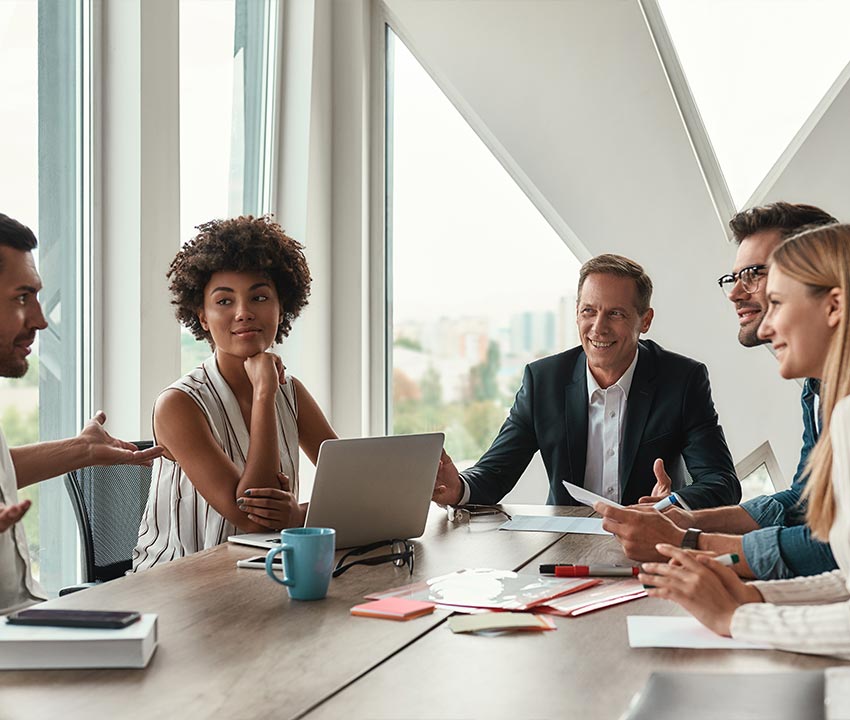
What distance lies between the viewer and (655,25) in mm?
4168

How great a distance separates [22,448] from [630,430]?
5.42 feet

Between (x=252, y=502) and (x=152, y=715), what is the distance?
1.05m

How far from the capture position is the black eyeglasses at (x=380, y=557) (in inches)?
68.1

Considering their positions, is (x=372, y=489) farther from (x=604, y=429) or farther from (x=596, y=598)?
(x=604, y=429)

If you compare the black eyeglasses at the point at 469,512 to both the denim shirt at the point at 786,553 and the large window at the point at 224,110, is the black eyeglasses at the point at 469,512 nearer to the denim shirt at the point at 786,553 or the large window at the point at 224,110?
the denim shirt at the point at 786,553

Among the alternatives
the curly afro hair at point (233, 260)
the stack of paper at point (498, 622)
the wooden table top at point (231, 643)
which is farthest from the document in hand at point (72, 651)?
the curly afro hair at point (233, 260)

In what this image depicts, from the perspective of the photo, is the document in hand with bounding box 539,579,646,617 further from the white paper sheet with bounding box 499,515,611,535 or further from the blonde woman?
the white paper sheet with bounding box 499,515,611,535

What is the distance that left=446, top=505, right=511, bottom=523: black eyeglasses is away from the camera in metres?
2.30

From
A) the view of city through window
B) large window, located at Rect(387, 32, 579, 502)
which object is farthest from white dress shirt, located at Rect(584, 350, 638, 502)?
the view of city through window

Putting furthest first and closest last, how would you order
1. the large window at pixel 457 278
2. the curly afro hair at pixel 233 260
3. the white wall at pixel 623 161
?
the large window at pixel 457 278, the white wall at pixel 623 161, the curly afro hair at pixel 233 260

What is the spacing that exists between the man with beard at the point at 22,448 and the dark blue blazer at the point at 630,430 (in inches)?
39.9

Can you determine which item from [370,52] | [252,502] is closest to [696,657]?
[252,502]

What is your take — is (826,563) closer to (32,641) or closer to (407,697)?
(407,697)

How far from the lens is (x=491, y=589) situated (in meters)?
1.57
